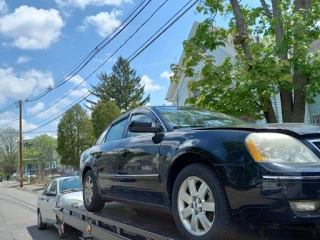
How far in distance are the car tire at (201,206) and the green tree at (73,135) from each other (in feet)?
81.2

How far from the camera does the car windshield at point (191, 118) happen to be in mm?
3818

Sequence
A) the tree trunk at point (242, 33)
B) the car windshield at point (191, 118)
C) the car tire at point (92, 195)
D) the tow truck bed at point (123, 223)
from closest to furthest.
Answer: the tow truck bed at point (123, 223)
the car windshield at point (191, 118)
the car tire at point (92, 195)
the tree trunk at point (242, 33)

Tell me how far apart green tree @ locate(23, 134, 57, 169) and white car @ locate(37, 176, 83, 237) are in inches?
2430

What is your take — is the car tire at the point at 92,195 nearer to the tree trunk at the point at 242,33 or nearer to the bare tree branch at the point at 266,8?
the tree trunk at the point at 242,33

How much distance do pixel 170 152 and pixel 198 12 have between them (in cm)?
818

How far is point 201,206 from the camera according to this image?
9.45 ft

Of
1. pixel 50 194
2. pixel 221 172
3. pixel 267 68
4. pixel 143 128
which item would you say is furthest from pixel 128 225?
pixel 50 194

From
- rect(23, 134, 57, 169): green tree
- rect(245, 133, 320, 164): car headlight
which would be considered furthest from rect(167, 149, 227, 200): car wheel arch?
rect(23, 134, 57, 169): green tree

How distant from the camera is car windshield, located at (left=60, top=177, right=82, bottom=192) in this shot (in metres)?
9.06

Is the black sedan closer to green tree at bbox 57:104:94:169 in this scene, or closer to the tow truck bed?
the tow truck bed

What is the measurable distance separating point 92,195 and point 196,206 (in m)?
2.72

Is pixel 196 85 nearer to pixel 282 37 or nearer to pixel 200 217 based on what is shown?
pixel 282 37

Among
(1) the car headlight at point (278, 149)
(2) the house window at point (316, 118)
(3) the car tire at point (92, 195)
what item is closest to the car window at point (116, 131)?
(3) the car tire at point (92, 195)

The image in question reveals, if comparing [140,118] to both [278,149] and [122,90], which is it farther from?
[122,90]
